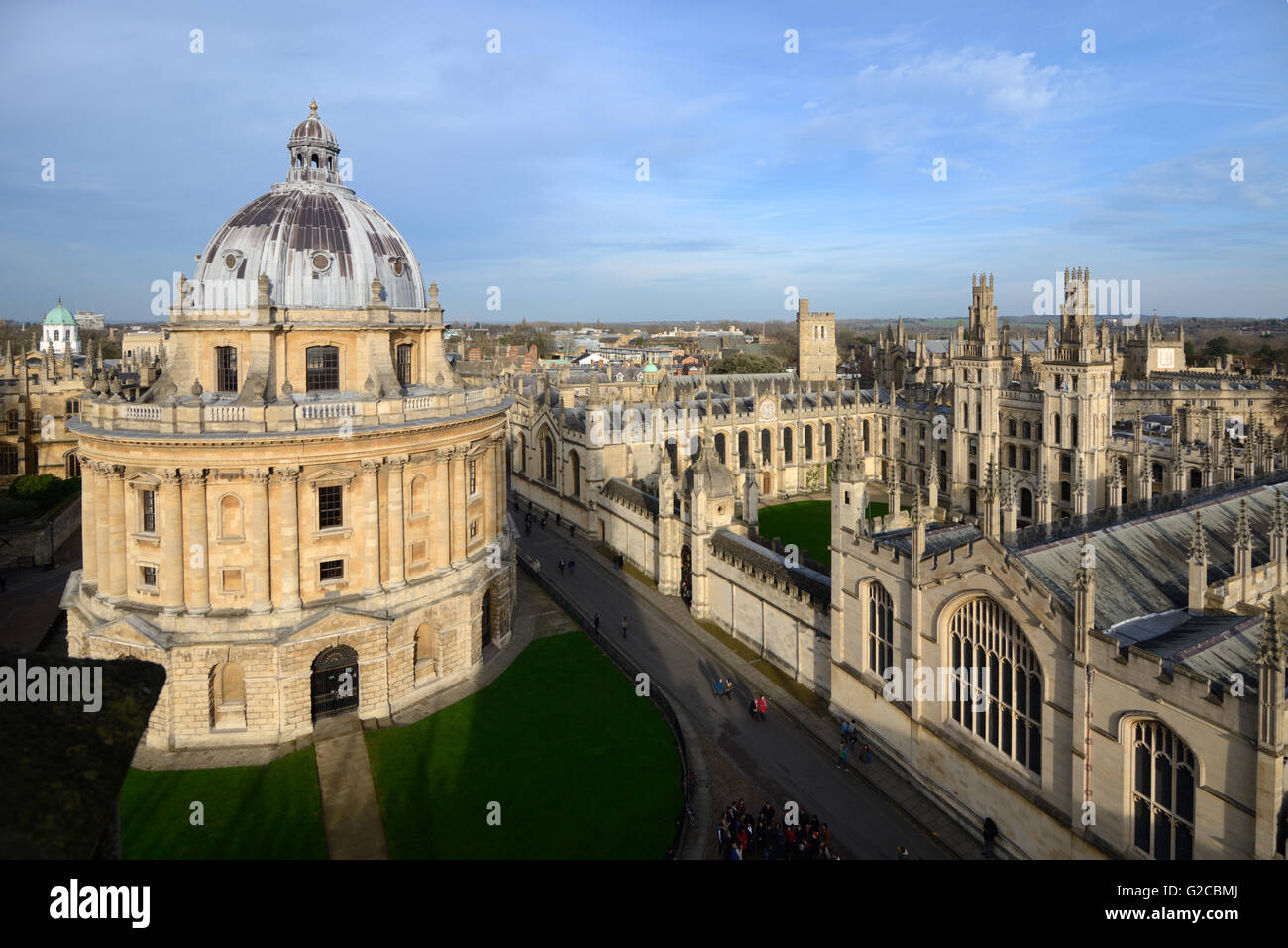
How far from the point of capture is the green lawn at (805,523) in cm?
5166

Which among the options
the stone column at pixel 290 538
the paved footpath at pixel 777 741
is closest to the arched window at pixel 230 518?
the stone column at pixel 290 538

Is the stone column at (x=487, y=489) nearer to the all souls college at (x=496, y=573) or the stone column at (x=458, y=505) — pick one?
the all souls college at (x=496, y=573)

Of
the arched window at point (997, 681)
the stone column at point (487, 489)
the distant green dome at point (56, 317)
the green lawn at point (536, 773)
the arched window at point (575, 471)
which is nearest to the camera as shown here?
the arched window at point (997, 681)

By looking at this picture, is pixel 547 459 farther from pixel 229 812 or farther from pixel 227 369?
pixel 229 812

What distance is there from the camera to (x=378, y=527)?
31.0m

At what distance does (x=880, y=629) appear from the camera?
88.5 feet

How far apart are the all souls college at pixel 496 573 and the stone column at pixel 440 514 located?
124 mm

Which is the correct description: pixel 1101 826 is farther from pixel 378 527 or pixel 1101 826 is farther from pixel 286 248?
pixel 286 248

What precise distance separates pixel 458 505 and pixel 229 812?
1363cm

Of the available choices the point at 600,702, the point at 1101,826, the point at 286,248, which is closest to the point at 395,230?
the point at 286,248

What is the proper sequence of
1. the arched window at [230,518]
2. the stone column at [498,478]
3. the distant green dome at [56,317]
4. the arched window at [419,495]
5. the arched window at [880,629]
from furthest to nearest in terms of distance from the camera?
1. the distant green dome at [56,317]
2. the stone column at [498,478]
3. the arched window at [419,495]
4. the arched window at [230,518]
5. the arched window at [880,629]

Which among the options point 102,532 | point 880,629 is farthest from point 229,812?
point 880,629
